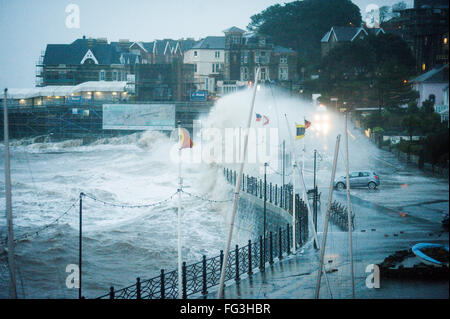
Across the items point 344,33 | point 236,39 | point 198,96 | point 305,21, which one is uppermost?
point 305,21

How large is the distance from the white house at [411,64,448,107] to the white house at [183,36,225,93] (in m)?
30.9

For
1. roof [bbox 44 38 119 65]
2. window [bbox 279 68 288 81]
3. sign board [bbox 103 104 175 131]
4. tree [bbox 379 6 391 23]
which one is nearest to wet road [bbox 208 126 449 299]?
window [bbox 279 68 288 81]

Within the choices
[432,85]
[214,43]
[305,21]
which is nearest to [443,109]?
[432,85]

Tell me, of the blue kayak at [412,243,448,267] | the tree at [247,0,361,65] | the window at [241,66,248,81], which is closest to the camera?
the blue kayak at [412,243,448,267]

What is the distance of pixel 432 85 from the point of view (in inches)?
1241

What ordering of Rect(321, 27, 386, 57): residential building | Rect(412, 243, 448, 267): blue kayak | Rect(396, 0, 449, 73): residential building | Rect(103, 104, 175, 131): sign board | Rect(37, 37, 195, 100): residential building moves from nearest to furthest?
1. Rect(412, 243, 448, 267): blue kayak
2. Rect(396, 0, 449, 73): residential building
3. Rect(321, 27, 386, 57): residential building
4. Rect(103, 104, 175, 131): sign board
5. Rect(37, 37, 195, 100): residential building

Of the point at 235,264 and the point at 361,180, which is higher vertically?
the point at 361,180

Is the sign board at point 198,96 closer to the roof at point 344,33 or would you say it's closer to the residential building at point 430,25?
the roof at point 344,33

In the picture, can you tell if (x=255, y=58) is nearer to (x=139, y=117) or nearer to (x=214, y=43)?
(x=214, y=43)

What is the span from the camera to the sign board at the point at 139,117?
6044 cm

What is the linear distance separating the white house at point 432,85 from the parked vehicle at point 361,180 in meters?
6.57

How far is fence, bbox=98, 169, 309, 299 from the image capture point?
12.4m

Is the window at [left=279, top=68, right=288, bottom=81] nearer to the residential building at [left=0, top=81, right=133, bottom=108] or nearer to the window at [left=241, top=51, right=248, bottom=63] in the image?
the window at [left=241, top=51, right=248, bottom=63]

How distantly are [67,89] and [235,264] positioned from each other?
180 feet
